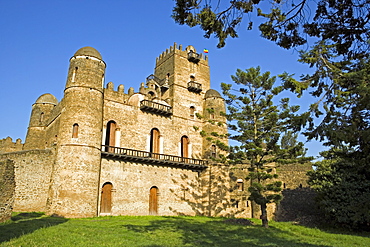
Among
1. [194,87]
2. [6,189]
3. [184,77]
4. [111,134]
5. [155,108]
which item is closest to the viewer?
[6,189]

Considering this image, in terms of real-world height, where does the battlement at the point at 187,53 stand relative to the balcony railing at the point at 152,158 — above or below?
above

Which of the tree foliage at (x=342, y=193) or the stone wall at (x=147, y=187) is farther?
the stone wall at (x=147, y=187)

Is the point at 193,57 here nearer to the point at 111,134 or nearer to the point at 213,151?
the point at 213,151

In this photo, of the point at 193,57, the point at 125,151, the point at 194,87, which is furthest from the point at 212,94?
the point at 125,151

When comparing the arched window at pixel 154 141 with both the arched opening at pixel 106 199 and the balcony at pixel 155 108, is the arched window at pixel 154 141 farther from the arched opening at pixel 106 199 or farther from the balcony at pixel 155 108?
the arched opening at pixel 106 199

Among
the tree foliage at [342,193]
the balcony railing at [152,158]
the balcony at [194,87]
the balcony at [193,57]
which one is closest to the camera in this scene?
the tree foliage at [342,193]

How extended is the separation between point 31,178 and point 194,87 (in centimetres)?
1509

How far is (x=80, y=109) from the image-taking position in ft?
68.7

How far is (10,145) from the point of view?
28406mm

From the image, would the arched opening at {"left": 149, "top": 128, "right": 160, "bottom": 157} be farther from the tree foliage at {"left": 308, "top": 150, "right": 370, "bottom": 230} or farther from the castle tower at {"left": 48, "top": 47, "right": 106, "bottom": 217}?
the tree foliage at {"left": 308, "top": 150, "right": 370, "bottom": 230}

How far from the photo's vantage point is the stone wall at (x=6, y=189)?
14508 mm

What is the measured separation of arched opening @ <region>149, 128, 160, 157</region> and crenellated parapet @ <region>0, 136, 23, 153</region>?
1248 cm

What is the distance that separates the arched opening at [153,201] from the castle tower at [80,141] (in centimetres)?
469

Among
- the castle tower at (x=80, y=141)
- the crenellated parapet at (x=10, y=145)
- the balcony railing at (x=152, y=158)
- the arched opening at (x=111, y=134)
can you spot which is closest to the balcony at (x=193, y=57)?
the castle tower at (x=80, y=141)
